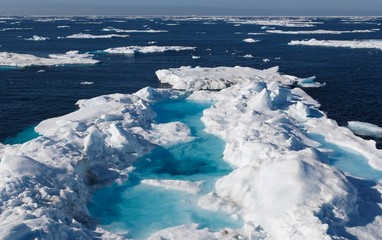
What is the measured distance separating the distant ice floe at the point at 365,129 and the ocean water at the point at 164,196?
483 inches

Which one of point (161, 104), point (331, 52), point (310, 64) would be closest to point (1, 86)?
point (161, 104)

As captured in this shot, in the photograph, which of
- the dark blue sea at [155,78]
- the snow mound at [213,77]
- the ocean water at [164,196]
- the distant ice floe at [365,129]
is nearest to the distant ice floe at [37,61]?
the dark blue sea at [155,78]

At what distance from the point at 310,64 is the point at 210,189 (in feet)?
169

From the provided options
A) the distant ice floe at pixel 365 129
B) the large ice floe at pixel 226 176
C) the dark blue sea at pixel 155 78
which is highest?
the large ice floe at pixel 226 176

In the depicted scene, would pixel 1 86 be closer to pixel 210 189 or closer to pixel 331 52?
pixel 210 189

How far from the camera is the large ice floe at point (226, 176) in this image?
16906mm

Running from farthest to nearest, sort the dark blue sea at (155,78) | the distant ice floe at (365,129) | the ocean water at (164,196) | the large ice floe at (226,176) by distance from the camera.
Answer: the dark blue sea at (155,78), the distant ice floe at (365,129), the ocean water at (164,196), the large ice floe at (226,176)

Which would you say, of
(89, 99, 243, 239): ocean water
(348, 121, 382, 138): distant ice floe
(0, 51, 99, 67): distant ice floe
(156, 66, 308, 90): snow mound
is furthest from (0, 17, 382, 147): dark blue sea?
(89, 99, 243, 239): ocean water

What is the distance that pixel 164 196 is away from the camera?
21.8m

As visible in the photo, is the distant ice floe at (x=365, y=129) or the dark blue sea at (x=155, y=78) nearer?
the distant ice floe at (x=365, y=129)

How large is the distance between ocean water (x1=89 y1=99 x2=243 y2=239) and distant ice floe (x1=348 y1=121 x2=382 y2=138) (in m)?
12.3

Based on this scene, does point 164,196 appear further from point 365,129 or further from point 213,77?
point 213,77

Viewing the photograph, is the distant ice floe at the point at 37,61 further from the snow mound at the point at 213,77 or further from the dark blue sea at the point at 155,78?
the snow mound at the point at 213,77

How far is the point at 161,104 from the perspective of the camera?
4128cm
